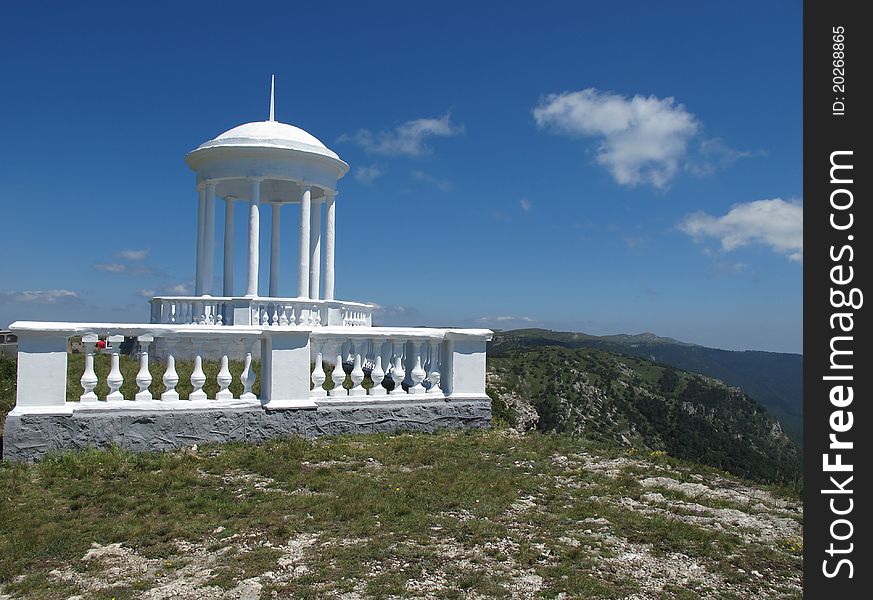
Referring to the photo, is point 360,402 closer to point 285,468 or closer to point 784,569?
point 285,468

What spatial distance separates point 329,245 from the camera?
A: 17906 mm

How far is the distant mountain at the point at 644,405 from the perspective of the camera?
36281 mm

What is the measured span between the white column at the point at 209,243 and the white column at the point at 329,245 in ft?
9.95

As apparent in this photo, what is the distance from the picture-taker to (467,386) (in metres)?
9.74

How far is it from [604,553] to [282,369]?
509 cm

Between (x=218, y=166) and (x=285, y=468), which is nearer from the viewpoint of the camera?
(x=285, y=468)

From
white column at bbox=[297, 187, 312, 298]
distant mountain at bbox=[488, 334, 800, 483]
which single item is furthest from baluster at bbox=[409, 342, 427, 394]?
distant mountain at bbox=[488, 334, 800, 483]

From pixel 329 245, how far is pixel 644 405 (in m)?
32.5

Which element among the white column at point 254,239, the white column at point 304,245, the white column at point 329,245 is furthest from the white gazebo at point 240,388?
the white column at point 329,245

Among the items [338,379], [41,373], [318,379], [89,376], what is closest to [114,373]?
[89,376]

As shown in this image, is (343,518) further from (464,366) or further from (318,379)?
(464,366)

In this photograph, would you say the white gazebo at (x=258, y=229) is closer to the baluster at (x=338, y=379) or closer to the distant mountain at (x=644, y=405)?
the baluster at (x=338, y=379)

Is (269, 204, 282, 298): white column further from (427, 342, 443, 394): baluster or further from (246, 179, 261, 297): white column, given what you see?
(427, 342, 443, 394): baluster
